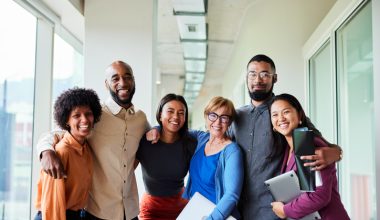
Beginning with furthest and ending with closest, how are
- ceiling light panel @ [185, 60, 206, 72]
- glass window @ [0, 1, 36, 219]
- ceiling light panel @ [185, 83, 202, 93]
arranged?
1. ceiling light panel @ [185, 83, 202, 93]
2. ceiling light panel @ [185, 60, 206, 72]
3. glass window @ [0, 1, 36, 219]

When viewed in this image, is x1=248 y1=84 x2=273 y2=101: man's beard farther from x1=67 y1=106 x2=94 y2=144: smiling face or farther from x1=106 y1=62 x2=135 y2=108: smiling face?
x1=67 y1=106 x2=94 y2=144: smiling face

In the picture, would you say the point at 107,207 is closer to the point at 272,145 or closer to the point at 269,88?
the point at 272,145

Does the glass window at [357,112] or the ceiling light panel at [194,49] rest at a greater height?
the ceiling light panel at [194,49]

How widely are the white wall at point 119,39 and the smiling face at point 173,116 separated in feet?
3.67

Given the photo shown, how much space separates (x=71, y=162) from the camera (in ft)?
5.70

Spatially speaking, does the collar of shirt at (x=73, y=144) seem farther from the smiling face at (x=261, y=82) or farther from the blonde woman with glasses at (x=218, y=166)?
the smiling face at (x=261, y=82)

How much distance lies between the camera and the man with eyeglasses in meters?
1.82

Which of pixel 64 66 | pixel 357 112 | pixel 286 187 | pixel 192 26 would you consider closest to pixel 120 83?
pixel 286 187

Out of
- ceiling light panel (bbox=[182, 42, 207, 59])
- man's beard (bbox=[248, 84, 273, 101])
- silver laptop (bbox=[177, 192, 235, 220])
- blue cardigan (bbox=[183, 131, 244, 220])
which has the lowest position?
silver laptop (bbox=[177, 192, 235, 220])

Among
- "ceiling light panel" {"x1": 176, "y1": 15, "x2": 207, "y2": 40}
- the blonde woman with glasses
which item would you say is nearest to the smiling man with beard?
the blonde woman with glasses

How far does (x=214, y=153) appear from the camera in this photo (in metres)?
1.88

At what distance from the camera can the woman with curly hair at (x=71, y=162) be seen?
1.63m

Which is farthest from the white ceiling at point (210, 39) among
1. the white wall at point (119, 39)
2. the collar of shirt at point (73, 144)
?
the collar of shirt at point (73, 144)

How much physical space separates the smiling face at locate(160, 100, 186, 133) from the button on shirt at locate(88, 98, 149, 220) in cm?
20
